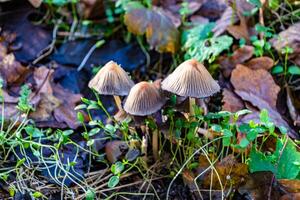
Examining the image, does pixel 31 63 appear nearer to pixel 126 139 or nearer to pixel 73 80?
pixel 73 80

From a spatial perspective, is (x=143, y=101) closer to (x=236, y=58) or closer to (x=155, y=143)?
(x=155, y=143)

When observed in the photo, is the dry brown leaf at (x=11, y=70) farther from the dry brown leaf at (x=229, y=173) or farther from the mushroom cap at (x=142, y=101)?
the dry brown leaf at (x=229, y=173)

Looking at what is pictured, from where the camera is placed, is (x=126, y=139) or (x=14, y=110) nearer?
(x=126, y=139)

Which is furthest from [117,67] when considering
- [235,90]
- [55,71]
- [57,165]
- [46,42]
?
[46,42]

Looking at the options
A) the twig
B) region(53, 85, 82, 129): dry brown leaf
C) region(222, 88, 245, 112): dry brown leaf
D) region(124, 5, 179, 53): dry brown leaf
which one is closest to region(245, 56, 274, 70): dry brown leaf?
region(222, 88, 245, 112): dry brown leaf

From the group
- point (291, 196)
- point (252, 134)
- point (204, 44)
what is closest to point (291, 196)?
point (291, 196)

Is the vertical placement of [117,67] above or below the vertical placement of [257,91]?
above

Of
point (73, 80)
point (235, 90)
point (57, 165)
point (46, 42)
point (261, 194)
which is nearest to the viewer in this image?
point (261, 194)
